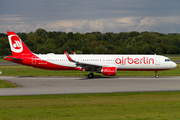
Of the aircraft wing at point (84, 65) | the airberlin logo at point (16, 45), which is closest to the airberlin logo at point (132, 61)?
the aircraft wing at point (84, 65)

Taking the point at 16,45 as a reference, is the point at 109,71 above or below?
below

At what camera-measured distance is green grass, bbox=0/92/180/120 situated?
578 inches

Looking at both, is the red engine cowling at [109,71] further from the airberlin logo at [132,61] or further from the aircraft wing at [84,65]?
the airberlin logo at [132,61]

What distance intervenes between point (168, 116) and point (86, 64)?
77.6 feet

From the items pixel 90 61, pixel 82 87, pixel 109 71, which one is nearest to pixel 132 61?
pixel 109 71

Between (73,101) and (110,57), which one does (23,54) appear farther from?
(73,101)

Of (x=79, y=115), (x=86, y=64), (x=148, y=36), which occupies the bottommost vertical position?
(x=79, y=115)

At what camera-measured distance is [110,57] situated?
39781 mm

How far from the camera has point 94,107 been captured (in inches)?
701

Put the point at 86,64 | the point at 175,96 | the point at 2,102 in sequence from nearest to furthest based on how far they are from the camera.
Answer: the point at 2,102, the point at 175,96, the point at 86,64

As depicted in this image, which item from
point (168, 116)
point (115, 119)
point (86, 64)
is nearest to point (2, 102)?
point (115, 119)

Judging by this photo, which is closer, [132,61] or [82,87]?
[82,87]

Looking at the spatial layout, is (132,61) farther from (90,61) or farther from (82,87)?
(82,87)

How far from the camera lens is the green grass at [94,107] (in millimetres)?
14672
